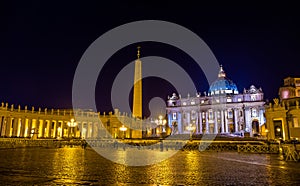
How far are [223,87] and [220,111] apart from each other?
14750 mm

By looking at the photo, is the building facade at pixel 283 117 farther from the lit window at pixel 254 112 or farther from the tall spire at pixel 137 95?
the lit window at pixel 254 112

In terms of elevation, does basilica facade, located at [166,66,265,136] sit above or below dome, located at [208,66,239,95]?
below

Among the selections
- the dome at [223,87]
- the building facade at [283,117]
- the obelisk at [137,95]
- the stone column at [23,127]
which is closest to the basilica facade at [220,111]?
the dome at [223,87]

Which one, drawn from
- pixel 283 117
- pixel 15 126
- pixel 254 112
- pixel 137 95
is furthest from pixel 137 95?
pixel 254 112

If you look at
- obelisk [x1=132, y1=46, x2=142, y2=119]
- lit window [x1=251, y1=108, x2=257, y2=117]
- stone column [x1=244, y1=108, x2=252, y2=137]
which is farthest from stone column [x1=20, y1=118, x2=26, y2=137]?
lit window [x1=251, y1=108, x2=257, y2=117]

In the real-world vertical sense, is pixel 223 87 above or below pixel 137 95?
above

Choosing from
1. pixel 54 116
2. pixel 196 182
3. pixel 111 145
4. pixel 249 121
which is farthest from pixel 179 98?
pixel 196 182

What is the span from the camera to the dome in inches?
4104

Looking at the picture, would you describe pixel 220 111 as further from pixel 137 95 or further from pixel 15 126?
pixel 15 126

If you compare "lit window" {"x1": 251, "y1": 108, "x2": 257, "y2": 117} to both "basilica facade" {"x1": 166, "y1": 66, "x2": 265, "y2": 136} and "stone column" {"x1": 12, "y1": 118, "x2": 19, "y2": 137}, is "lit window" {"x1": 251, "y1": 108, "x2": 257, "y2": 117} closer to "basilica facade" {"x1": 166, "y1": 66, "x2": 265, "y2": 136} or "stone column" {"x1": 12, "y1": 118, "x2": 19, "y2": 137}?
"basilica facade" {"x1": 166, "y1": 66, "x2": 265, "y2": 136}

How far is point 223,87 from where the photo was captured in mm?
104938

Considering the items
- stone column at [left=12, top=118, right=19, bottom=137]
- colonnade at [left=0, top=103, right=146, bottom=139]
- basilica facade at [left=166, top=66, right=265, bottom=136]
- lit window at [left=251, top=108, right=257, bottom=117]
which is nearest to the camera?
colonnade at [left=0, top=103, right=146, bottom=139]

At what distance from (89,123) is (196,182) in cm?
5882

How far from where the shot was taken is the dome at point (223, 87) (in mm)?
104244
